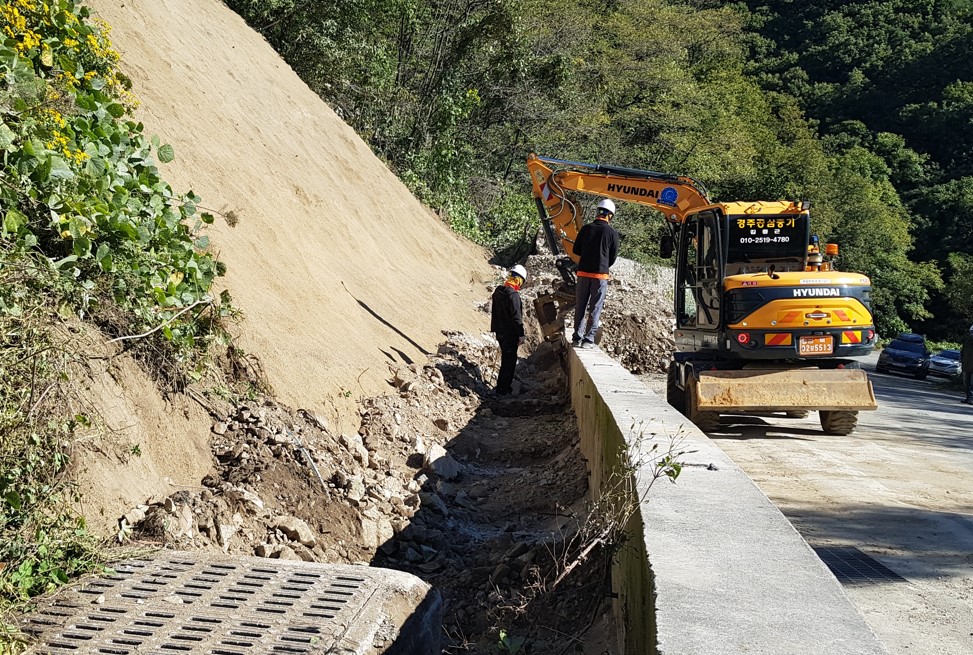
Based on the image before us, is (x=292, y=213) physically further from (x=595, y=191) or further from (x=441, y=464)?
(x=441, y=464)

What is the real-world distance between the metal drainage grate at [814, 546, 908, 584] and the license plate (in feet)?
Result: 17.4

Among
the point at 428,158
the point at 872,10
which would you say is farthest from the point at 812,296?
the point at 872,10

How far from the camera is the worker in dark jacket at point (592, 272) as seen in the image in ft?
40.2

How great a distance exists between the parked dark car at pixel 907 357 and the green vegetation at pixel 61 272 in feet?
98.9

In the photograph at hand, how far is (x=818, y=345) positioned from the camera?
37.9 ft

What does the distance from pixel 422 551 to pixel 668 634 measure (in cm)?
385

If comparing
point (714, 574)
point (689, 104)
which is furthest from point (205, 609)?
point (689, 104)

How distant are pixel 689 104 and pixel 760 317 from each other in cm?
3190

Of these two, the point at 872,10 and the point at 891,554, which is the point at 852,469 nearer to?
the point at 891,554

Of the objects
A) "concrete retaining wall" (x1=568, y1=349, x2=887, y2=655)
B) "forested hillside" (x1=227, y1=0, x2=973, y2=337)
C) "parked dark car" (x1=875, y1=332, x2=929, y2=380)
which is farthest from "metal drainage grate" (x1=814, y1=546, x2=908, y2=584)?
"parked dark car" (x1=875, y1=332, x2=929, y2=380)

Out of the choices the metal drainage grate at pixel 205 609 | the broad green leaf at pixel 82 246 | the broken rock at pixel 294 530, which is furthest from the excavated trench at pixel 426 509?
the broad green leaf at pixel 82 246

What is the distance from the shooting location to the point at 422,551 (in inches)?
258

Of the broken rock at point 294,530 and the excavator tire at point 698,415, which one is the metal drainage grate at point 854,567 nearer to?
the broken rock at point 294,530

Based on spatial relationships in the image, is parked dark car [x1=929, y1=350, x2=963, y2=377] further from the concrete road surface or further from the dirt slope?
the dirt slope
